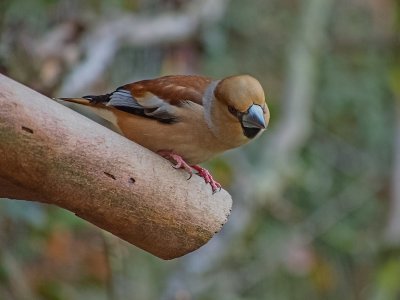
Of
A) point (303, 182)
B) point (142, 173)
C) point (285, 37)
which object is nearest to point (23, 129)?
point (142, 173)

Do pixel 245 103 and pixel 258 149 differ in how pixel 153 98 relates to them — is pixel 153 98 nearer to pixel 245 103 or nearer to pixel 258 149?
pixel 245 103

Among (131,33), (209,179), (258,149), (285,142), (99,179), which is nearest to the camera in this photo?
(99,179)

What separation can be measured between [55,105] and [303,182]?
3190mm

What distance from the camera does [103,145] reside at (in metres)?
1.67

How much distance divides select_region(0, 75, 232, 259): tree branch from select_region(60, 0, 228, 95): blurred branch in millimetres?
1294

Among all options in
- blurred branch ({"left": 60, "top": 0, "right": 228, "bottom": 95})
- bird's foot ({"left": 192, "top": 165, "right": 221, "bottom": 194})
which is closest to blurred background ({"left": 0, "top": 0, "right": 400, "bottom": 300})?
blurred branch ({"left": 60, "top": 0, "right": 228, "bottom": 95})

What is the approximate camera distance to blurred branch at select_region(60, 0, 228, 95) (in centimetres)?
320

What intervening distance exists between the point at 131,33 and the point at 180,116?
1.37 m

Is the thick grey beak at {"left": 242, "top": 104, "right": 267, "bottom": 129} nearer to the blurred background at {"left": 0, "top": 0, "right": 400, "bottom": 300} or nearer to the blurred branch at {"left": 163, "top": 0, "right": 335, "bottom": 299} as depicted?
the blurred background at {"left": 0, "top": 0, "right": 400, "bottom": 300}

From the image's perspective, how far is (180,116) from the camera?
7.57 feet

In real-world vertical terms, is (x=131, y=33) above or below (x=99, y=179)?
below

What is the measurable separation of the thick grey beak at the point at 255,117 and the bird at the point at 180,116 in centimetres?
3

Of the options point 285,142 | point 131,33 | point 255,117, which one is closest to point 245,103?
point 255,117

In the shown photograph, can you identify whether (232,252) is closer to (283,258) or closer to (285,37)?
(283,258)
